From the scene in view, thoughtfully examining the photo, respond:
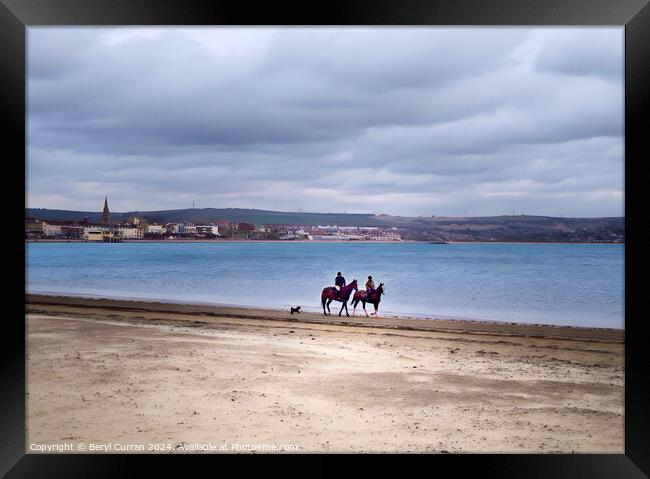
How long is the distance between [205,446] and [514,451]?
68.9 inches

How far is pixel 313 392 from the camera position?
12.0 feet

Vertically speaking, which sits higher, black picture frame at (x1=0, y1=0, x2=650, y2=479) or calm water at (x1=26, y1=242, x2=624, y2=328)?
black picture frame at (x1=0, y1=0, x2=650, y2=479)

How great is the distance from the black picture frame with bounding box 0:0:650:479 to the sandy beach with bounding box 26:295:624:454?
308 millimetres

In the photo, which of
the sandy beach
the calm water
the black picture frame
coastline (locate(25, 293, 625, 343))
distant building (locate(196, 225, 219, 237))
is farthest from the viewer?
distant building (locate(196, 225, 219, 237))

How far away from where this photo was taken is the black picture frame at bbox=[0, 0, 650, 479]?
2.42 m

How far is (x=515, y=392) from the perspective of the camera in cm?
388

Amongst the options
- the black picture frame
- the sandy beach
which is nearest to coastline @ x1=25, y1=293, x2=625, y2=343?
the sandy beach

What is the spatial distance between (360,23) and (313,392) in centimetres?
253

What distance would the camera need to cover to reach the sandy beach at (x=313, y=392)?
2.86 meters

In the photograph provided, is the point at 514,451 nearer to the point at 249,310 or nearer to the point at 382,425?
the point at 382,425

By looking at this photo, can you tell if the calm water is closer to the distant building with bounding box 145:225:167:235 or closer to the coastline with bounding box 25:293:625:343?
the coastline with bounding box 25:293:625:343

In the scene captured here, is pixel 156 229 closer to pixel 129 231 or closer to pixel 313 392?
pixel 129 231

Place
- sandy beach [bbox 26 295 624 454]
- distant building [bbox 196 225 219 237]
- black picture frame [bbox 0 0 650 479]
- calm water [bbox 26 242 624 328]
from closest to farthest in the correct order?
black picture frame [bbox 0 0 650 479] → sandy beach [bbox 26 295 624 454] → calm water [bbox 26 242 624 328] → distant building [bbox 196 225 219 237]

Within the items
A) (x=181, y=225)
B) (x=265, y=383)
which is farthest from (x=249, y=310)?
(x=181, y=225)
